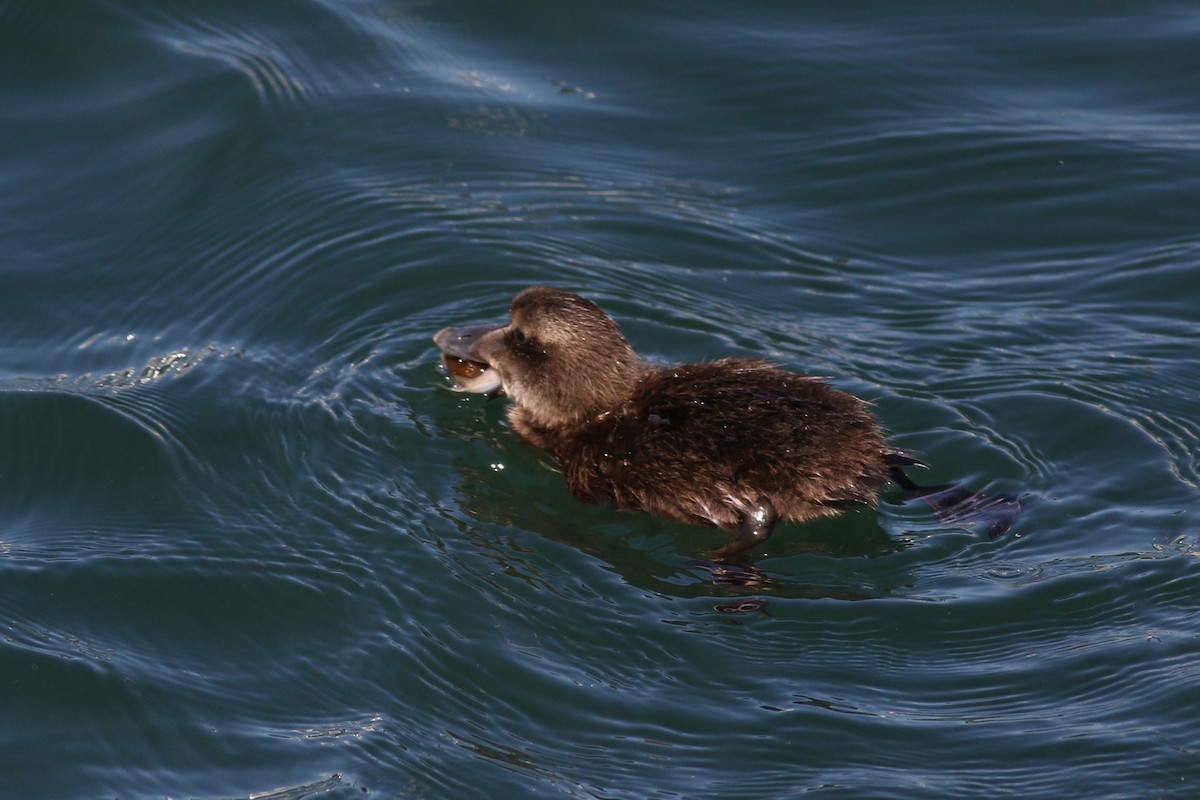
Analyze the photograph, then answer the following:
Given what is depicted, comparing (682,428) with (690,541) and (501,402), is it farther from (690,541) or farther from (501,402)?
(501,402)

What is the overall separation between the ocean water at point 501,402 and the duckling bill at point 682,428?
0.55ft

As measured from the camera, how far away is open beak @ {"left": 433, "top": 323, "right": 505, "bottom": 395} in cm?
718

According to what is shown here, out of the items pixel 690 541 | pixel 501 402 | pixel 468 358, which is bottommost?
pixel 690 541

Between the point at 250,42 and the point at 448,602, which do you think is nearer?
the point at 448,602

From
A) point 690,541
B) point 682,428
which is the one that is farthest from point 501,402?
point 690,541

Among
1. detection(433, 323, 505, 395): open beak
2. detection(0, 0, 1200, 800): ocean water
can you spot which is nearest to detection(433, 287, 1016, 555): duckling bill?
detection(433, 323, 505, 395): open beak

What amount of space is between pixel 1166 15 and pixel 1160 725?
22.6ft

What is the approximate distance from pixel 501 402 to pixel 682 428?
1495mm

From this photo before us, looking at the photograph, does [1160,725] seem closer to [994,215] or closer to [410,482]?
[410,482]

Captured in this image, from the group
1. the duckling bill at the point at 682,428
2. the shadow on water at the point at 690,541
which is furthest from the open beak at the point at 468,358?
the shadow on water at the point at 690,541

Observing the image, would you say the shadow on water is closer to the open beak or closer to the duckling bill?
the duckling bill

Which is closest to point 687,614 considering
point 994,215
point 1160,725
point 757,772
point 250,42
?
point 757,772

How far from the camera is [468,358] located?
23.6 ft

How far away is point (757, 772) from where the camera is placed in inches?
195
